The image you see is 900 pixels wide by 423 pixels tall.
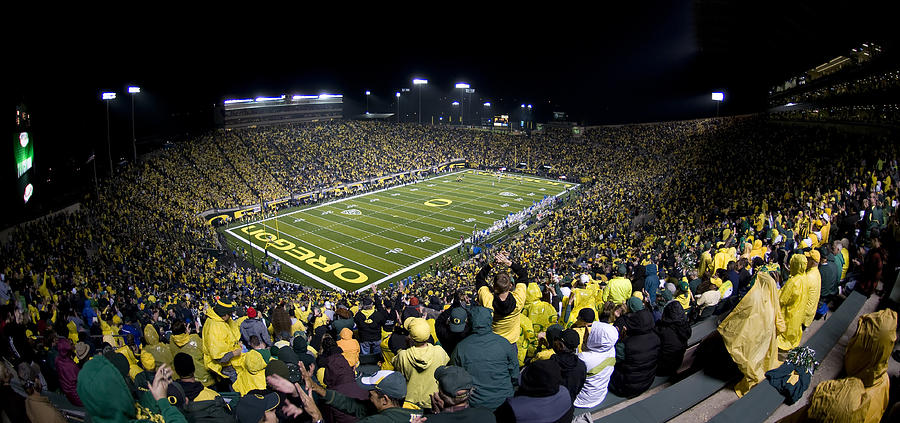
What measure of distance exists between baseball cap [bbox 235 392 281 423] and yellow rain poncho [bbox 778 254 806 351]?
5.54m

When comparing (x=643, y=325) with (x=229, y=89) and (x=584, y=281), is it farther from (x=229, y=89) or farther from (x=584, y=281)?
(x=229, y=89)

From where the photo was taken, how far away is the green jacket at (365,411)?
2.76m

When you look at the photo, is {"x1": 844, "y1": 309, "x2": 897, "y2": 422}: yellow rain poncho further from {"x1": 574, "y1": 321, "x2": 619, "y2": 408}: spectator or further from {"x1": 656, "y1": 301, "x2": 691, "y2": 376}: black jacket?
{"x1": 574, "y1": 321, "x2": 619, "y2": 408}: spectator

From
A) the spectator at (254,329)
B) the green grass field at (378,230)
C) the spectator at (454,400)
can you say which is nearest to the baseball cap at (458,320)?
the spectator at (454,400)

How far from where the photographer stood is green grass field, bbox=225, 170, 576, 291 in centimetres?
2475

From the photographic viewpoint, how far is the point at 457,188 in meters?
45.6

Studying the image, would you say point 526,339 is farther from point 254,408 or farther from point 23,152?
point 23,152

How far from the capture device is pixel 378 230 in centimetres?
3153

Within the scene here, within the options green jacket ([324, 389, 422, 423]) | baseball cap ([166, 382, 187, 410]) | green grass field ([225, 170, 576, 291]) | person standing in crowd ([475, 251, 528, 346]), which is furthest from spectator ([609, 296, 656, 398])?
green grass field ([225, 170, 576, 291])

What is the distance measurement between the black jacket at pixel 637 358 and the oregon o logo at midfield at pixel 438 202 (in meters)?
34.2

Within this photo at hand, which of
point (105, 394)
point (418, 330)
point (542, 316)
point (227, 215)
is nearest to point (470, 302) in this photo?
point (542, 316)

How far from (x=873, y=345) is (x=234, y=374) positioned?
20.4 ft

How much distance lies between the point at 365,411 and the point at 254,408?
2.74ft

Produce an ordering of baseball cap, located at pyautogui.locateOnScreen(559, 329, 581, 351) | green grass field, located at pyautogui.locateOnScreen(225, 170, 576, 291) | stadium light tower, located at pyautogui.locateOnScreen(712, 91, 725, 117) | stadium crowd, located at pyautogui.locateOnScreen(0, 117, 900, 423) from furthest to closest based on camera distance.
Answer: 1. stadium light tower, located at pyautogui.locateOnScreen(712, 91, 725, 117)
2. green grass field, located at pyautogui.locateOnScreen(225, 170, 576, 291)
3. baseball cap, located at pyautogui.locateOnScreen(559, 329, 581, 351)
4. stadium crowd, located at pyautogui.locateOnScreen(0, 117, 900, 423)
